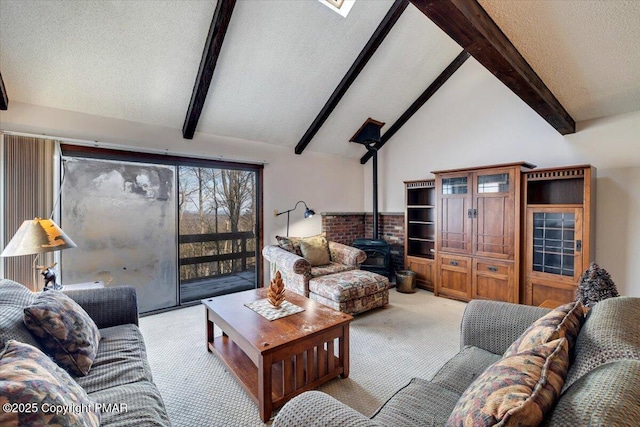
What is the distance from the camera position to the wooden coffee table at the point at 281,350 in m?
1.72

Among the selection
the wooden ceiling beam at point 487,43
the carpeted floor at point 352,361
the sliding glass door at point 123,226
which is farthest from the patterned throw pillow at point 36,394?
the sliding glass door at point 123,226

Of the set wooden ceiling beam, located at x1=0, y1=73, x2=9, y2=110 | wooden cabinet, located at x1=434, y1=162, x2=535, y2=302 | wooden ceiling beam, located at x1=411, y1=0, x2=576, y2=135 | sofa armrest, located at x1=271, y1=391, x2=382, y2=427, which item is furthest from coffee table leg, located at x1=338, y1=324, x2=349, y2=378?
wooden ceiling beam, located at x1=0, y1=73, x2=9, y2=110

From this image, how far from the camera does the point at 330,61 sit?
11.2 ft

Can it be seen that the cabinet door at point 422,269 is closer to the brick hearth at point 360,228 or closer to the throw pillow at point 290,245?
the brick hearth at point 360,228

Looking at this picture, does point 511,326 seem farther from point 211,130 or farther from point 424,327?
point 211,130

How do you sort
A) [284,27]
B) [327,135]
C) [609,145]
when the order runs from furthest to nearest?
[327,135]
[609,145]
[284,27]

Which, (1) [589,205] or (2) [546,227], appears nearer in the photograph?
(1) [589,205]

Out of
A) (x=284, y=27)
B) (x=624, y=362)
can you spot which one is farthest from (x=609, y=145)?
(x=284, y=27)

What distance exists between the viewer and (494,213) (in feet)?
11.6

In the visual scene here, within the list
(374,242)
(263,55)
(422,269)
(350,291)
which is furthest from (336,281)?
(263,55)

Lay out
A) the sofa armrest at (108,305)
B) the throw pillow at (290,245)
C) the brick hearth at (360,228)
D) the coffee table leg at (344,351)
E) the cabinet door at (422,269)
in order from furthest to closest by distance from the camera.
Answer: the brick hearth at (360,228), the cabinet door at (422,269), the throw pillow at (290,245), the coffee table leg at (344,351), the sofa armrest at (108,305)

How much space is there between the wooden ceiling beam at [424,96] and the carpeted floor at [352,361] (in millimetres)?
2979

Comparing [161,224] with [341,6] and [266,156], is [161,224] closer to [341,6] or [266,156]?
[266,156]

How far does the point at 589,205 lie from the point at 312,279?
9.99 feet
